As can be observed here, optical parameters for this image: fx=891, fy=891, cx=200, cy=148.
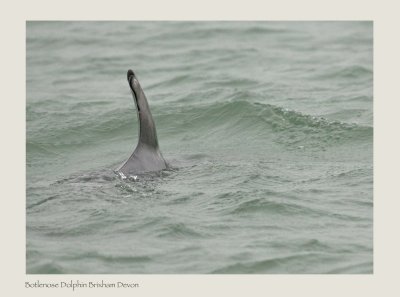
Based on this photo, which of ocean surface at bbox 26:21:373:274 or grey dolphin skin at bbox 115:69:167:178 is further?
grey dolphin skin at bbox 115:69:167:178

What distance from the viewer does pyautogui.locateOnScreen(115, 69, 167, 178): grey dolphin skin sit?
9094 mm

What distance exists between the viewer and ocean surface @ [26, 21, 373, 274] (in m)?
7.35

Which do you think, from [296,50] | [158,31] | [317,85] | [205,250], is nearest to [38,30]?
[158,31]

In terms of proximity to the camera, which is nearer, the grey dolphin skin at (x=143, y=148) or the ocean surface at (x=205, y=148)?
the ocean surface at (x=205, y=148)

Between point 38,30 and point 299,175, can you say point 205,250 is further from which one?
point 38,30

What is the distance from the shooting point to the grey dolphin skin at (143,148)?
9.09m

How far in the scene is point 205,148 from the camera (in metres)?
11.1

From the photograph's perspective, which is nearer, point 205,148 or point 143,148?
point 143,148

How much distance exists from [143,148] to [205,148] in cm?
193

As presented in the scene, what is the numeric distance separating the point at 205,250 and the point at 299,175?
250 centimetres

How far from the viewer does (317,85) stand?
14391 mm

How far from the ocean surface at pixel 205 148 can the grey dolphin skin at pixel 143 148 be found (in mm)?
231

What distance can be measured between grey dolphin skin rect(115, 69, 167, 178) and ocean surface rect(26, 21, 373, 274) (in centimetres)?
23

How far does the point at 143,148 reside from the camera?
9250 mm
